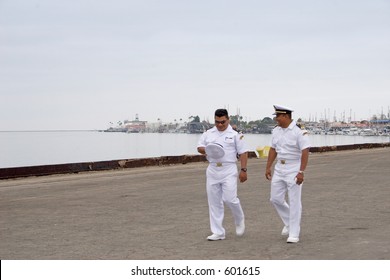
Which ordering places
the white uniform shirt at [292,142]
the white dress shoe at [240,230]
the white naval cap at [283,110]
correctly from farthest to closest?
1. the white dress shoe at [240,230]
2. the white naval cap at [283,110]
3. the white uniform shirt at [292,142]

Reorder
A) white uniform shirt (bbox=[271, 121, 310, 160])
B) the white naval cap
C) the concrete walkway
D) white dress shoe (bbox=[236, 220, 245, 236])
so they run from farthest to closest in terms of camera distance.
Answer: white dress shoe (bbox=[236, 220, 245, 236]), the white naval cap, white uniform shirt (bbox=[271, 121, 310, 160]), the concrete walkway

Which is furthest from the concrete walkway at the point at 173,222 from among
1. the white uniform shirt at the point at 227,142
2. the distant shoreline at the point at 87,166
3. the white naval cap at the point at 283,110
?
the distant shoreline at the point at 87,166

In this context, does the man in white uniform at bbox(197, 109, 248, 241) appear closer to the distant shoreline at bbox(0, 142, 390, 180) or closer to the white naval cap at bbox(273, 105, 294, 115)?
the white naval cap at bbox(273, 105, 294, 115)

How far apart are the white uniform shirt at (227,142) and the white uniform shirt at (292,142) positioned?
1.79ft

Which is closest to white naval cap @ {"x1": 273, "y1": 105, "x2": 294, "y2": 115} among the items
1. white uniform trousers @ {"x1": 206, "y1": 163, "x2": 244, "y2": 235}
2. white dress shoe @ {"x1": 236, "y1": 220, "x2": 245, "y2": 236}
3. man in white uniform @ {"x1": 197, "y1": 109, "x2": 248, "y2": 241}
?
man in white uniform @ {"x1": 197, "y1": 109, "x2": 248, "y2": 241}

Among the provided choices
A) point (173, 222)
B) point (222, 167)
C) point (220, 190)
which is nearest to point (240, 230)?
point (220, 190)

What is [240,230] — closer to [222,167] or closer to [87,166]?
[222,167]

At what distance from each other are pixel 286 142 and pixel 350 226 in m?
2.20

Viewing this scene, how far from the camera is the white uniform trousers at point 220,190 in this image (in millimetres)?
8492

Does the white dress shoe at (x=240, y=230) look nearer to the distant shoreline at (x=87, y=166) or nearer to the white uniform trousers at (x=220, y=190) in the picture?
the white uniform trousers at (x=220, y=190)

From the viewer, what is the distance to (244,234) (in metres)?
8.98

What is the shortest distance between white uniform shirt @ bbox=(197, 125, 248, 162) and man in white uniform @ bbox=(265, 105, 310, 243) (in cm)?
50

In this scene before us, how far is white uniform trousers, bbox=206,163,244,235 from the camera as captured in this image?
8492 millimetres
